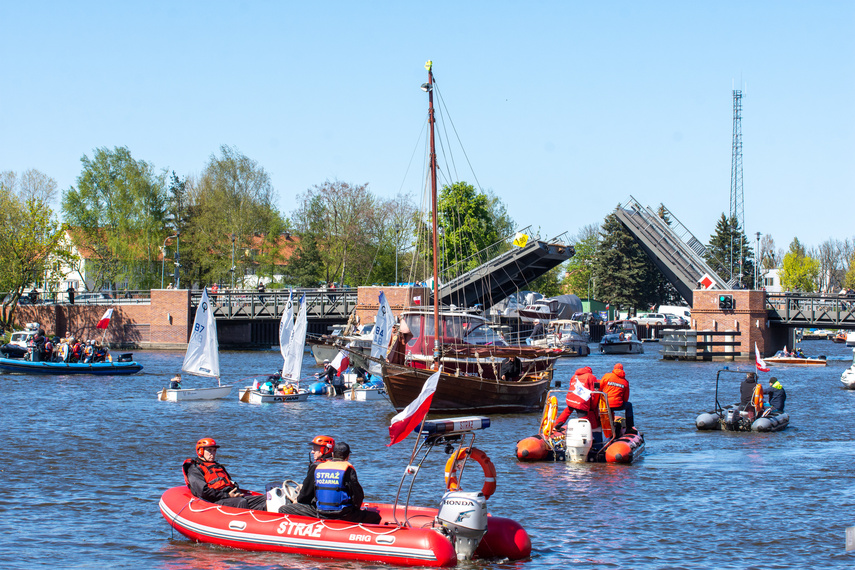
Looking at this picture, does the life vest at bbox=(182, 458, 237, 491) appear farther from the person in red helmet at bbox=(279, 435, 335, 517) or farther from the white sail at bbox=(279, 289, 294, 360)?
the white sail at bbox=(279, 289, 294, 360)

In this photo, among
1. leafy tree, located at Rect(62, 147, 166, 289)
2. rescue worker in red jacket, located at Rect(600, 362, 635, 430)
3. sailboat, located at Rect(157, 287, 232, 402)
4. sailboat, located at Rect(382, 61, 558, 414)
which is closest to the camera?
rescue worker in red jacket, located at Rect(600, 362, 635, 430)

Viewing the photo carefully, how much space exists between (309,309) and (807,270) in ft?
230

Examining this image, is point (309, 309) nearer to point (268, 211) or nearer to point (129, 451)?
point (268, 211)

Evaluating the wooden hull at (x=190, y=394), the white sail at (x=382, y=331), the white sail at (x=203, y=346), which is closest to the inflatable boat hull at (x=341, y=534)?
the white sail at (x=382, y=331)

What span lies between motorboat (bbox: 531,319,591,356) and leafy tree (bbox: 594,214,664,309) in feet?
93.7

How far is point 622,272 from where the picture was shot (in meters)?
93.9

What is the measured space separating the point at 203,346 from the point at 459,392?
36.2ft

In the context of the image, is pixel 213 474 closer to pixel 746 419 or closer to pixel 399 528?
pixel 399 528

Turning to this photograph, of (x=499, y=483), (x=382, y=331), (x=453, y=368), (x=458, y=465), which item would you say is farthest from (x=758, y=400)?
(x=458, y=465)

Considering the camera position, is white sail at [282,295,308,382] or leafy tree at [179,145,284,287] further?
leafy tree at [179,145,284,287]

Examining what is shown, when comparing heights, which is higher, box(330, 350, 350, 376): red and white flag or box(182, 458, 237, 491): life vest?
box(330, 350, 350, 376): red and white flag

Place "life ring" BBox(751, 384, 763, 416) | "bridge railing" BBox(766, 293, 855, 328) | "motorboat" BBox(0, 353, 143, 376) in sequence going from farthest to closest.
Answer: "bridge railing" BBox(766, 293, 855, 328) → "motorboat" BBox(0, 353, 143, 376) → "life ring" BBox(751, 384, 763, 416)

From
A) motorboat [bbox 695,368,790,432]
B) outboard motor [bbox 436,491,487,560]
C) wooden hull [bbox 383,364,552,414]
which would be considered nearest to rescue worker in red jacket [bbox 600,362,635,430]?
motorboat [bbox 695,368,790,432]

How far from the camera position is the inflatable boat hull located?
448 inches
